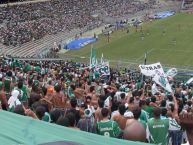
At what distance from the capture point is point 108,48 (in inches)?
1994

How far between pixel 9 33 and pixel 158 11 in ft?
117

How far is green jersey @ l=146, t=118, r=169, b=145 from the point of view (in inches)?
317

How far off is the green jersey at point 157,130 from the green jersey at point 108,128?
524mm

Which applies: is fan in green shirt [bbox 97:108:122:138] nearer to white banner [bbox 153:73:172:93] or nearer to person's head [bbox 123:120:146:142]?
person's head [bbox 123:120:146:142]

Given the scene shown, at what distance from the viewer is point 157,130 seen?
26.8 feet

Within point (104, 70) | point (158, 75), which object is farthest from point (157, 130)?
point (104, 70)

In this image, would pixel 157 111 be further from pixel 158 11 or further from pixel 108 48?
pixel 158 11

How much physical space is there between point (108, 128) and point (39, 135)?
2.43 meters

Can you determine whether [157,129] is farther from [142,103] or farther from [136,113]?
[142,103]

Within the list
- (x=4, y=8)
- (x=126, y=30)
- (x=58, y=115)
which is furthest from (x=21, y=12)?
(x=58, y=115)

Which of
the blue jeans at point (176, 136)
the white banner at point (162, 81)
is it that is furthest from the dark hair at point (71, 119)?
the white banner at point (162, 81)

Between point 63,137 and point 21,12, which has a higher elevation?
point 63,137

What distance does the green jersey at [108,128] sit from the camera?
26.4 ft

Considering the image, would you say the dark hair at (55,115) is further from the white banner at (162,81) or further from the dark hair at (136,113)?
the white banner at (162,81)
